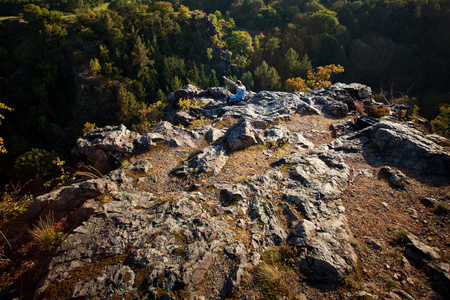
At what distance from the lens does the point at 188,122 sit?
16.7 metres

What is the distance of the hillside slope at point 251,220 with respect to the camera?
15.5 ft

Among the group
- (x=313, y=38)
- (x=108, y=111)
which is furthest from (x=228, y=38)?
(x=108, y=111)

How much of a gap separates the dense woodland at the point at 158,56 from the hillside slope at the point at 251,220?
23.7 m

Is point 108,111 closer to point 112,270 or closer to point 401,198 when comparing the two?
point 112,270

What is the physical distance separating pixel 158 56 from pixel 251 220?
182 ft

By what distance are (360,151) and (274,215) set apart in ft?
21.4

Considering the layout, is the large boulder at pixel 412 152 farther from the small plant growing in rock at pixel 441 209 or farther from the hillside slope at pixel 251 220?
the small plant growing in rock at pixel 441 209

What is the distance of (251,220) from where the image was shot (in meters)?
6.53

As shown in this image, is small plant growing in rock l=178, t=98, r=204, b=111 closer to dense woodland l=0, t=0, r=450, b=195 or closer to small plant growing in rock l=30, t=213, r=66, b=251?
dense woodland l=0, t=0, r=450, b=195

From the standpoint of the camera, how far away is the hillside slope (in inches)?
186

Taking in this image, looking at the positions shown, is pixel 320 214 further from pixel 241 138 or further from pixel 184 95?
pixel 184 95

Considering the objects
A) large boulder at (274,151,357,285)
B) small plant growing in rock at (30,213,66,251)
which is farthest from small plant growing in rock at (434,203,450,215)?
small plant growing in rock at (30,213,66,251)

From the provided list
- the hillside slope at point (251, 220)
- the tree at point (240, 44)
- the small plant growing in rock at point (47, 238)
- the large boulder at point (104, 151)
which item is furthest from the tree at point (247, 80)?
the small plant growing in rock at point (47, 238)

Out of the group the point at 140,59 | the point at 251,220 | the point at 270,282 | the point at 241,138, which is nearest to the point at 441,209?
the point at 251,220
